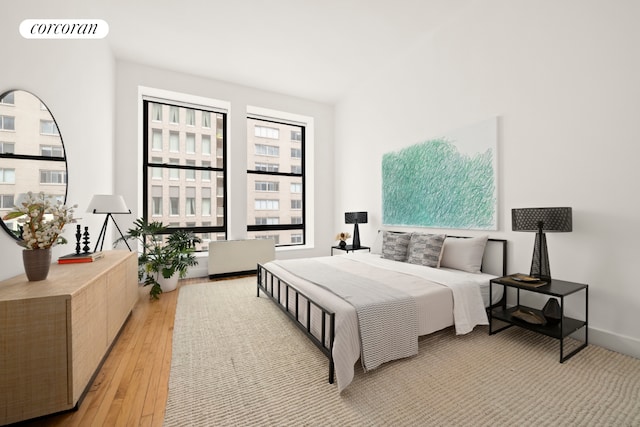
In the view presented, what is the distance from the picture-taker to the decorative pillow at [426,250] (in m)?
3.06

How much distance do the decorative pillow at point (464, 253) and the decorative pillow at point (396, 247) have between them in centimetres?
49

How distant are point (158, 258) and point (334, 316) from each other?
2925mm

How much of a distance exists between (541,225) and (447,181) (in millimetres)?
1254

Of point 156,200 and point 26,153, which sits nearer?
point 26,153

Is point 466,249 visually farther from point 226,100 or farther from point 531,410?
point 226,100

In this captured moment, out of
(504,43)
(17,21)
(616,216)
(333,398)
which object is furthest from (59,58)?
(616,216)

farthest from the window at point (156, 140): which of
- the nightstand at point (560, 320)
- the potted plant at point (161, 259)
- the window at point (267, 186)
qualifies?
the nightstand at point (560, 320)

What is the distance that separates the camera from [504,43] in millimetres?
2801

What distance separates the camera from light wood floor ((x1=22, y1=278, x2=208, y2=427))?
1.44 metres

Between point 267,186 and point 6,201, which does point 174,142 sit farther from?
point 6,201

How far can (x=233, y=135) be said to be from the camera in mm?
4816

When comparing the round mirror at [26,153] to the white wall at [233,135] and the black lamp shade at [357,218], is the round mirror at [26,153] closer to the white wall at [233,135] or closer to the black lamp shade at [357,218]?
the white wall at [233,135]

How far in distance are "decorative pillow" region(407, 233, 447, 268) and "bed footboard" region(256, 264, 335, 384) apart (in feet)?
5.18

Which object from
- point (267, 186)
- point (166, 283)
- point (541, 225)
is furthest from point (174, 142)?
point (541, 225)
